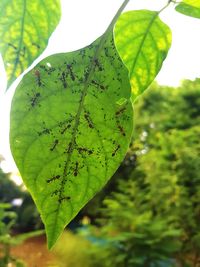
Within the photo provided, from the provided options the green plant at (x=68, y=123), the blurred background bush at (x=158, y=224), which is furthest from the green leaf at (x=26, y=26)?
the blurred background bush at (x=158, y=224)

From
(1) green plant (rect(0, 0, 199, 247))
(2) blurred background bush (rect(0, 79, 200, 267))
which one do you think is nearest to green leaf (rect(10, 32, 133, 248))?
(1) green plant (rect(0, 0, 199, 247))

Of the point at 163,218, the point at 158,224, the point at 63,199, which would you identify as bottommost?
the point at 163,218

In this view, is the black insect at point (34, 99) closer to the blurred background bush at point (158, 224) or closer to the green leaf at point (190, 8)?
the green leaf at point (190, 8)

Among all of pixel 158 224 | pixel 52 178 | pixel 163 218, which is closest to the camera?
pixel 52 178

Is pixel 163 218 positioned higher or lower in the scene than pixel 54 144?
lower

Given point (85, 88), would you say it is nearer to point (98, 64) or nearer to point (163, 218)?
point (98, 64)

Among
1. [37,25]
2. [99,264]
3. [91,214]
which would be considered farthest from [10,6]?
[91,214]

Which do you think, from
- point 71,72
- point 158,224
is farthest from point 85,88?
point 158,224

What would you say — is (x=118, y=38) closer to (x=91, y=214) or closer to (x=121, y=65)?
(x=121, y=65)
